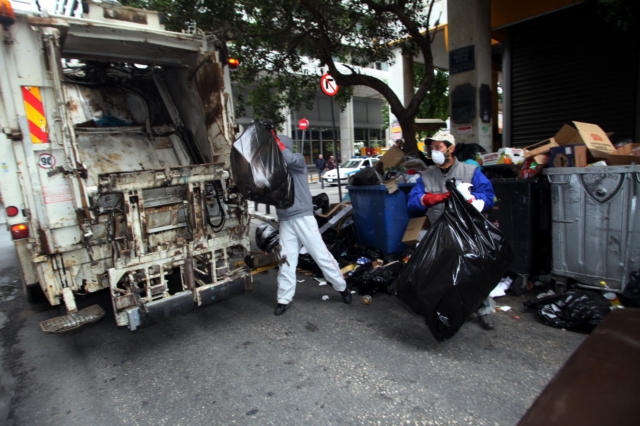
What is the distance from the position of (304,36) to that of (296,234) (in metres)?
5.04

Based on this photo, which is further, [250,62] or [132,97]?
[250,62]

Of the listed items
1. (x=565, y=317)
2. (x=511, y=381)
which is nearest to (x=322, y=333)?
(x=511, y=381)

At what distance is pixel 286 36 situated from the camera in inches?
312

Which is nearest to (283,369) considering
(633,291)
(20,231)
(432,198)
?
(432,198)

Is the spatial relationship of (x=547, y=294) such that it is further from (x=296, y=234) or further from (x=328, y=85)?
(x=328, y=85)

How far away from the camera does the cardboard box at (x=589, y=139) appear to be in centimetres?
385

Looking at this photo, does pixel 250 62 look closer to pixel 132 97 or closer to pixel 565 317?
pixel 132 97

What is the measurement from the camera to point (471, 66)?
6418 millimetres

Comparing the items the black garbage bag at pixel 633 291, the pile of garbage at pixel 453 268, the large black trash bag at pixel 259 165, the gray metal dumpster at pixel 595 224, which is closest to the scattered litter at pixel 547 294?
the gray metal dumpster at pixel 595 224

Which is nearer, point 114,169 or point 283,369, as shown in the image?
point 283,369

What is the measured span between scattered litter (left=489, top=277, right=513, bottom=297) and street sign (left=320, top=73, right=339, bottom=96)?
14.5 feet

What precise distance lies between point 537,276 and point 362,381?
2.52 meters

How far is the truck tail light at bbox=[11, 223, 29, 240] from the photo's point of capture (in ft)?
10.5

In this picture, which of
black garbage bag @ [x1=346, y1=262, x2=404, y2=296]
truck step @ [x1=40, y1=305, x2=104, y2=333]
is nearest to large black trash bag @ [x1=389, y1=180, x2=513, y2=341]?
black garbage bag @ [x1=346, y1=262, x2=404, y2=296]
